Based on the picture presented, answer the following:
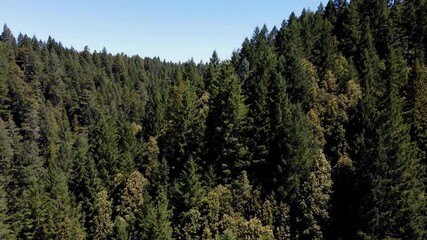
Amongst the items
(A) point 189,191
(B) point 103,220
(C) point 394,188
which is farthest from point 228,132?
(B) point 103,220

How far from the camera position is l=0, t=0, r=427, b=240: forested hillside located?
42.6 meters

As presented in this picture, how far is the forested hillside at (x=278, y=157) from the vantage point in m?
42.6

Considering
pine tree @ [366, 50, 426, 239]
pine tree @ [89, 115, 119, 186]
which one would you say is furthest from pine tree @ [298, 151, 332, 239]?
pine tree @ [89, 115, 119, 186]

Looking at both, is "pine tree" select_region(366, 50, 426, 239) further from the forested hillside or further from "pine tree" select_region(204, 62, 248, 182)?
"pine tree" select_region(204, 62, 248, 182)

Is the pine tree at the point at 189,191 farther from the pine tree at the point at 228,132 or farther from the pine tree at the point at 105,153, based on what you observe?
the pine tree at the point at 105,153

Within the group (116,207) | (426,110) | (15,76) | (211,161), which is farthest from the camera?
(15,76)

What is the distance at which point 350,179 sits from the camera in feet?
150

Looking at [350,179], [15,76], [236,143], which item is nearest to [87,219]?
[236,143]

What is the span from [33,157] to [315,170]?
277 ft

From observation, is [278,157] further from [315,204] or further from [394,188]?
[394,188]

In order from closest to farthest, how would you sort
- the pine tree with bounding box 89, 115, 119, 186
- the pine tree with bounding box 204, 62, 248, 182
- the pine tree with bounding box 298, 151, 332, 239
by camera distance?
the pine tree with bounding box 298, 151, 332, 239 < the pine tree with bounding box 204, 62, 248, 182 < the pine tree with bounding box 89, 115, 119, 186

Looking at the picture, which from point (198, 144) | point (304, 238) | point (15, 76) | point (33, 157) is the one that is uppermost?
point (15, 76)

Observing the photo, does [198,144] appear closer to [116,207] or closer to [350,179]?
[116,207]

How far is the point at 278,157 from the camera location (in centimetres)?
4962
